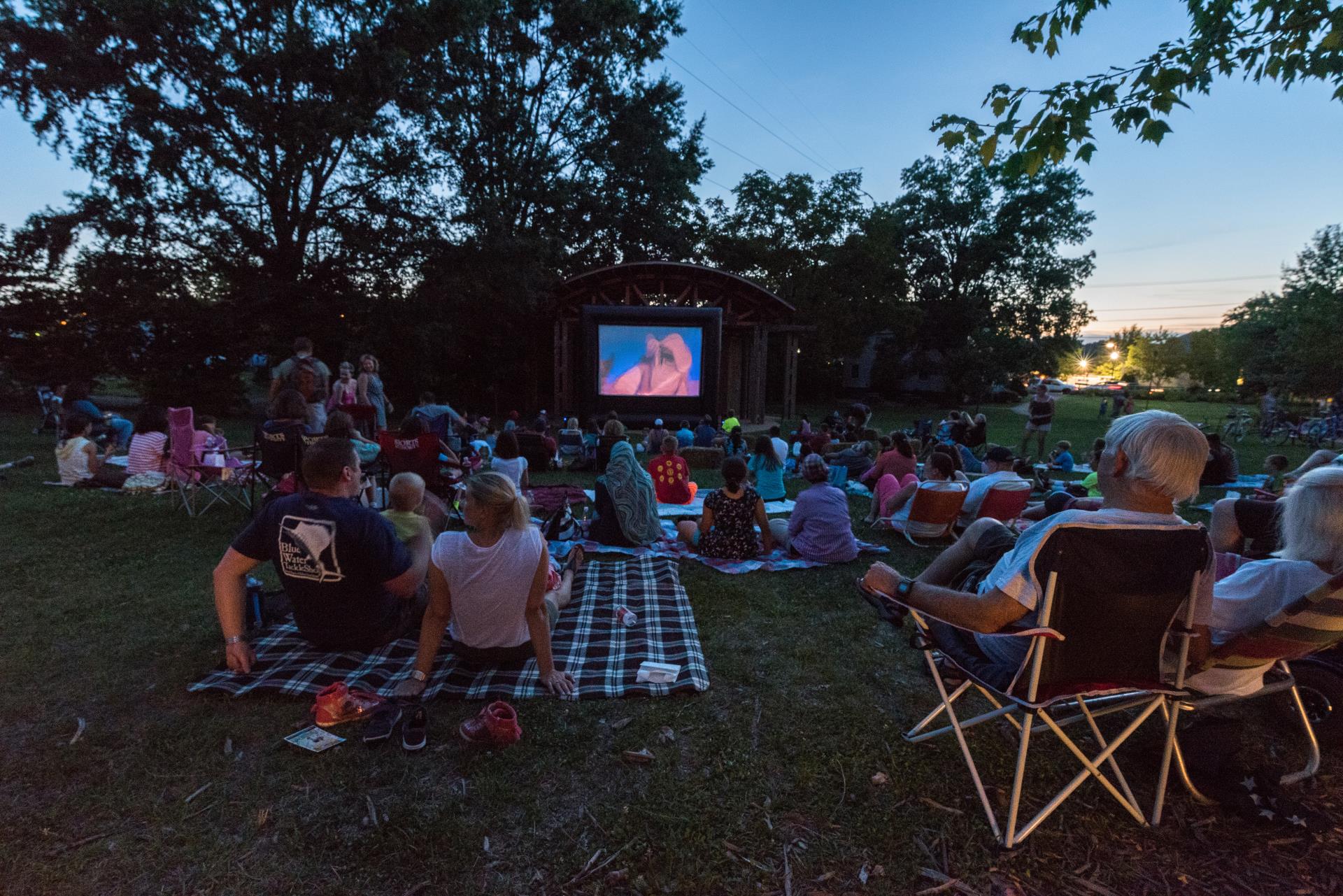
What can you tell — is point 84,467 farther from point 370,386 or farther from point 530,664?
point 530,664

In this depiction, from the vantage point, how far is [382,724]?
285 cm

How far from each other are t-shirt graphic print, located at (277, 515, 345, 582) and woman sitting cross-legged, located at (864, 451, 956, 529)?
5187 millimetres

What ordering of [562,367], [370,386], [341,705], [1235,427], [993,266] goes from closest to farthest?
[341,705]
[370,386]
[1235,427]
[562,367]
[993,266]

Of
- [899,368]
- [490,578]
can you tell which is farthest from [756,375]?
[490,578]

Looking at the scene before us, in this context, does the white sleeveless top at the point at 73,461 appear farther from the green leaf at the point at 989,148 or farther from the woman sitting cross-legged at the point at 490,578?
the green leaf at the point at 989,148

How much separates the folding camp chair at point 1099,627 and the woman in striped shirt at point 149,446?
913 centimetres

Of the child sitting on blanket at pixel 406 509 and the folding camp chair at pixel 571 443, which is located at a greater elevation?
the child sitting on blanket at pixel 406 509

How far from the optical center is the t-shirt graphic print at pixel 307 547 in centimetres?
300

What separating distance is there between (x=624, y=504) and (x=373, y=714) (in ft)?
10.6

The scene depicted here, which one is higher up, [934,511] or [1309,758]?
[934,511]

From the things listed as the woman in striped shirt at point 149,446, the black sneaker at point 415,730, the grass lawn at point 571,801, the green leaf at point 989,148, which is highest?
the green leaf at point 989,148

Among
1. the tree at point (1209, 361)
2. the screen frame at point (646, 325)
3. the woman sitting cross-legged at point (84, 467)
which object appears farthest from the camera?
the tree at point (1209, 361)

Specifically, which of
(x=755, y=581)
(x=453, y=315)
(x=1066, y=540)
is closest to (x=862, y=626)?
(x=755, y=581)

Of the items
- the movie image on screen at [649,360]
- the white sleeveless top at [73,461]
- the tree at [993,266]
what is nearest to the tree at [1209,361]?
the tree at [993,266]
